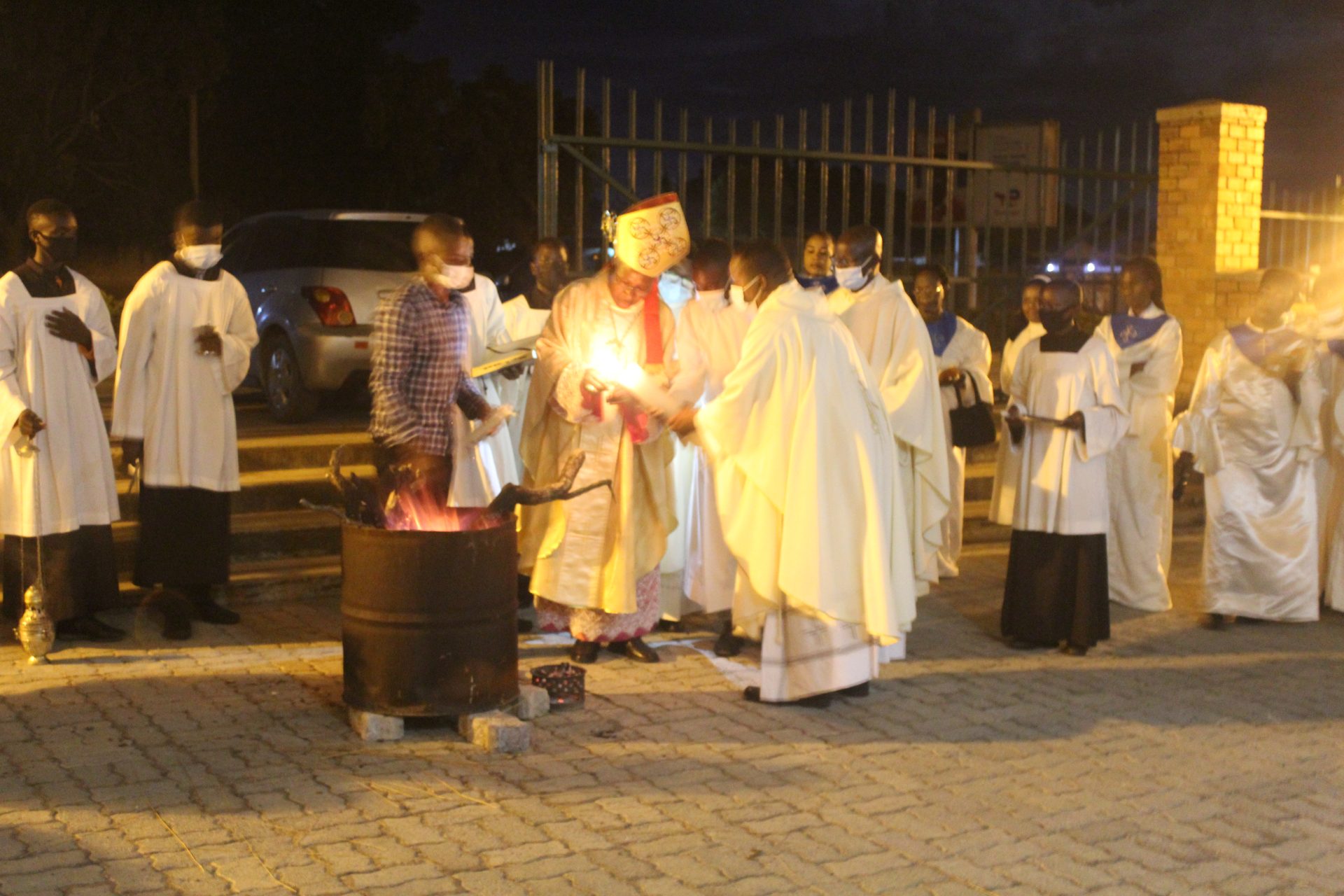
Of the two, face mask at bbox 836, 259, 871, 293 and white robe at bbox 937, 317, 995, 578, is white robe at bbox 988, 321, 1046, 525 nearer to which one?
white robe at bbox 937, 317, 995, 578

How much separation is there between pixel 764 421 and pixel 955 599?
316 cm

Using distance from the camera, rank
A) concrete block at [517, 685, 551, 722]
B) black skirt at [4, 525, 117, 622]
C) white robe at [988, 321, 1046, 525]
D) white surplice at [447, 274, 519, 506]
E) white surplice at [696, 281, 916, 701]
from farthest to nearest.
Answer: white robe at [988, 321, 1046, 525] → black skirt at [4, 525, 117, 622] → white surplice at [447, 274, 519, 506] → white surplice at [696, 281, 916, 701] → concrete block at [517, 685, 551, 722]

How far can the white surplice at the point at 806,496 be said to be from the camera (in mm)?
6660

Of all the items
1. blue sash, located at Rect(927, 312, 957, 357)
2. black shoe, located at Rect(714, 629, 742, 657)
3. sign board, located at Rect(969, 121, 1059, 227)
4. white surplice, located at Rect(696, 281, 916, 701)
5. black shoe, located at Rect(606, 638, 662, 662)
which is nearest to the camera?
white surplice, located at Rect(696, 281, 916, 701)

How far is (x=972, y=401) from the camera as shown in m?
9.48

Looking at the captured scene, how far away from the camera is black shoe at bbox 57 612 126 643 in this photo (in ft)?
25.1

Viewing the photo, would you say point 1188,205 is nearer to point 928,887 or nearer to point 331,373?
point 331,373

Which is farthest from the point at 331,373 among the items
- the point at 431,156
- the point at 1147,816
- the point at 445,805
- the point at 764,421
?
the point at 431,156

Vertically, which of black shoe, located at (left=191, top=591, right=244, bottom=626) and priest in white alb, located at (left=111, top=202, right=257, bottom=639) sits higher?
priest in white alb, located at (left=111, top=202, right=257, bottom=639)

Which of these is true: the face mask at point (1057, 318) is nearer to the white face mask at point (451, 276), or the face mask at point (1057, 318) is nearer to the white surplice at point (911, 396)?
the white surplice at point (911, 396)

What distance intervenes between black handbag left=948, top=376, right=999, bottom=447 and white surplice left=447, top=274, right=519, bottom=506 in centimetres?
270

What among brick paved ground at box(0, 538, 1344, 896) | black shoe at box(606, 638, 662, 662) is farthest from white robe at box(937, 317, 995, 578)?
black shoe at box(606, 638, 662, 662)

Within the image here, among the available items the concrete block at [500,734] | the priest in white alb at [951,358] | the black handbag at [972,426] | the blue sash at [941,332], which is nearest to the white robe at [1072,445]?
the black handbag at [972,426]

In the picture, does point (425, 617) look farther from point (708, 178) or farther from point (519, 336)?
point (708, 178)
